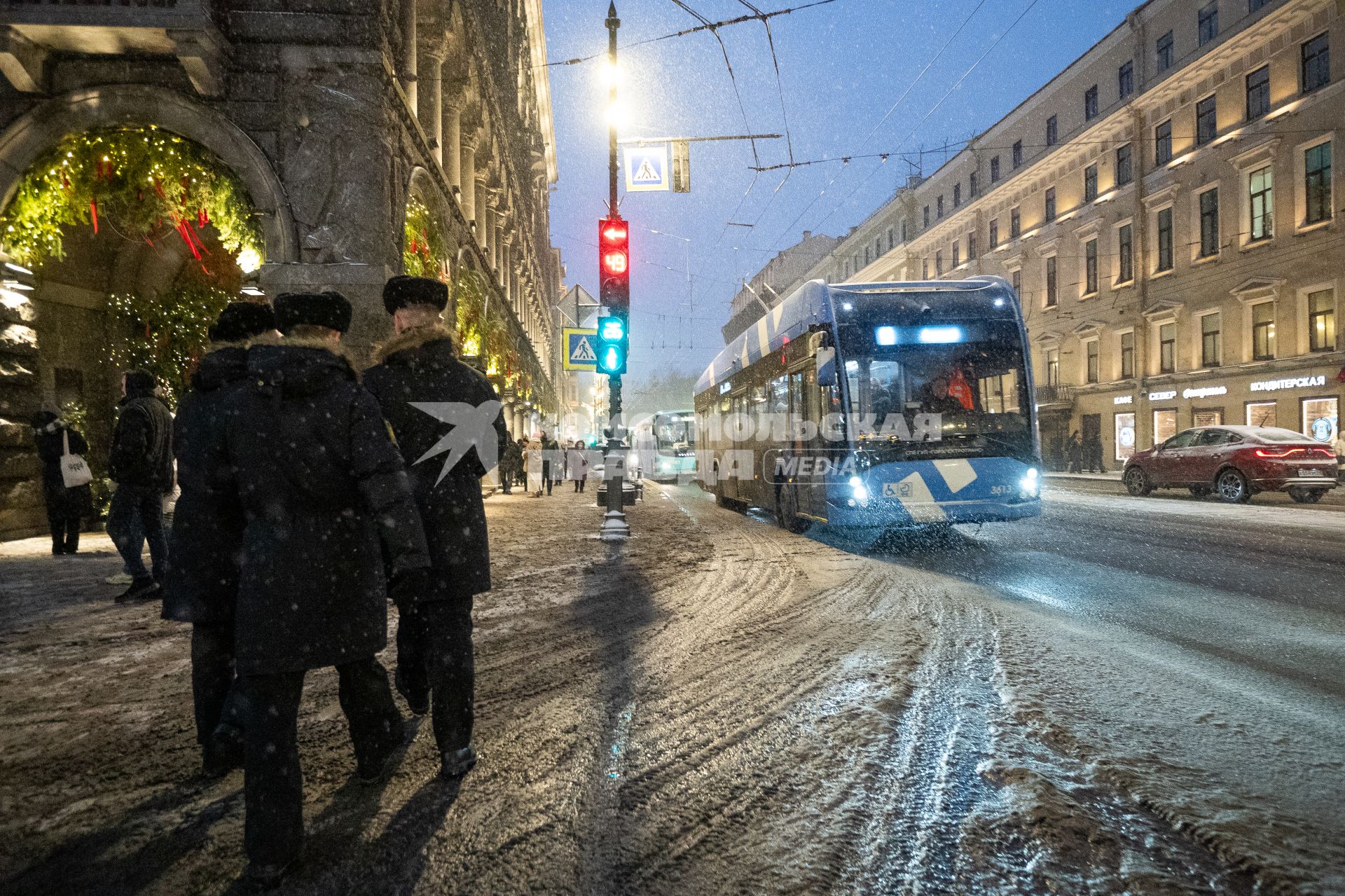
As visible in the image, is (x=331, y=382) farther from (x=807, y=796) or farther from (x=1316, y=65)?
(x=1316, y=65)

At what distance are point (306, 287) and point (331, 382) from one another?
386 inches

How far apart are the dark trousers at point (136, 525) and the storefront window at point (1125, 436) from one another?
34.3m

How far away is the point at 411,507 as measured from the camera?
262 cm

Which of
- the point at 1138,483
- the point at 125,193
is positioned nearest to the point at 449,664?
the point at 125,193

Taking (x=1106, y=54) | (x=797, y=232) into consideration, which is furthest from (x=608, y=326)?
(x=797, y=232)

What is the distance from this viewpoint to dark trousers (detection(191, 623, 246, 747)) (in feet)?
10.5

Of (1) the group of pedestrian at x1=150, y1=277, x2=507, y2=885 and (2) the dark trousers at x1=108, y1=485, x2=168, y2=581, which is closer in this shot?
(1) the group of pedestrian at x1=150, y1=277, x2=507, y2=885

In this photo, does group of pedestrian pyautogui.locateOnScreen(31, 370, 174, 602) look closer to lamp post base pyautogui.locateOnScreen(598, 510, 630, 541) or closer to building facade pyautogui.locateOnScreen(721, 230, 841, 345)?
lamp post base pyautogui.locateOnScreen(598, 510, 630, 541)

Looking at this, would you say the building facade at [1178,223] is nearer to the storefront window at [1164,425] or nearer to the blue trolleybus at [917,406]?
the storefront window at [1164,425]

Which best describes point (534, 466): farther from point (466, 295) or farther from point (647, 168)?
point (647, 168)

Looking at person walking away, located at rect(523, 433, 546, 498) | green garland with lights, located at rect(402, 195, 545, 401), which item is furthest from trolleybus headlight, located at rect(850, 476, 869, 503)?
person walking away, located at rect(523, 433, 546, 498)

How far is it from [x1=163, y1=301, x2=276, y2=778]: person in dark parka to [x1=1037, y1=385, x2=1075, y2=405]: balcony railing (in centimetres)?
3806

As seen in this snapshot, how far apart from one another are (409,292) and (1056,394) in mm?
39692

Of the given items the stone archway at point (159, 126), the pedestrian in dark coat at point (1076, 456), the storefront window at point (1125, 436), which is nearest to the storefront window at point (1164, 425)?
the storefront window at point (1125, 436)
